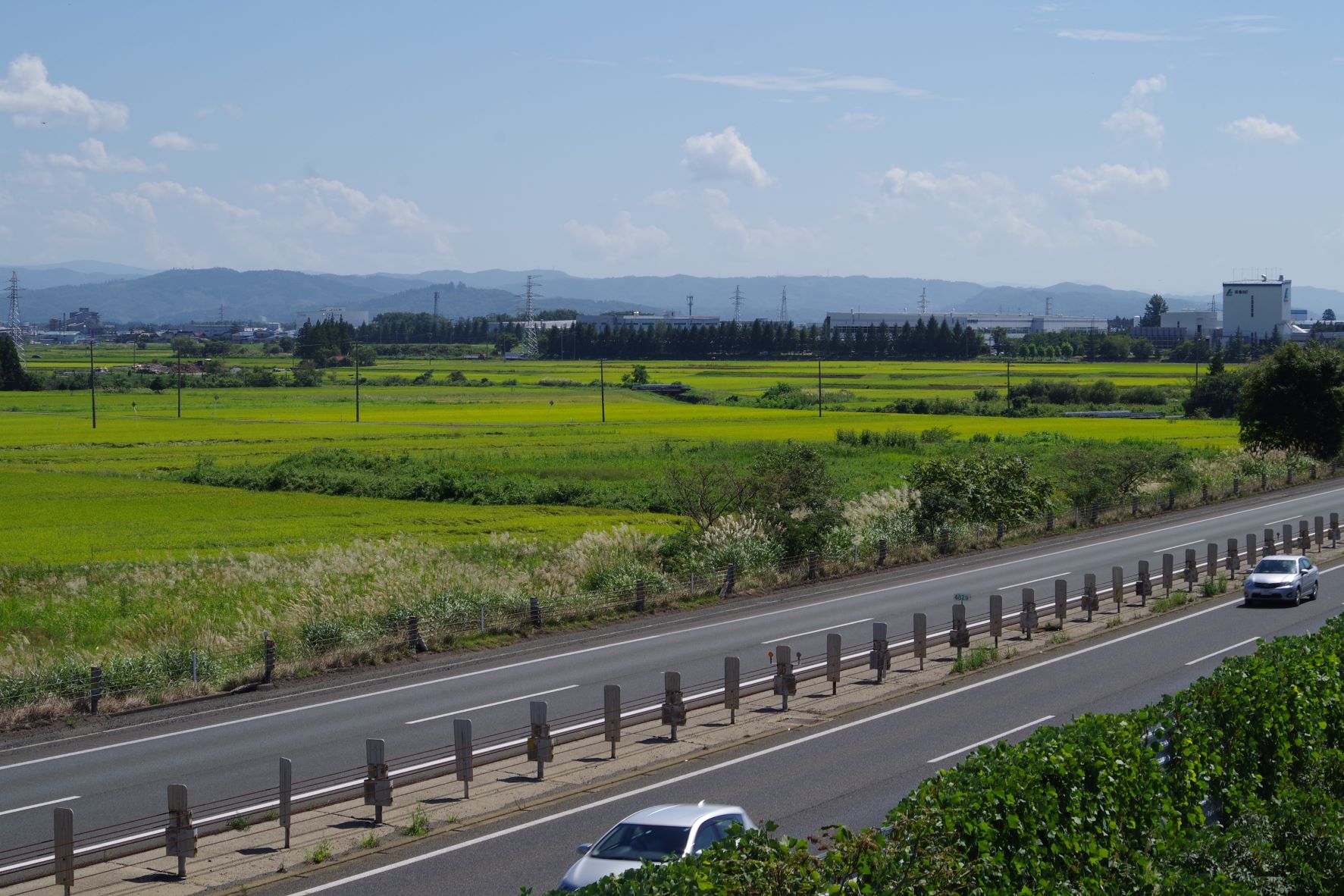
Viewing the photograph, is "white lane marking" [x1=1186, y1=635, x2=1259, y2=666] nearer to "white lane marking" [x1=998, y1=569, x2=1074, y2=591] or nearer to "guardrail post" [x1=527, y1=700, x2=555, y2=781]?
"white lane marking" [x1=998, y1=569, x2=1074, y2=591]

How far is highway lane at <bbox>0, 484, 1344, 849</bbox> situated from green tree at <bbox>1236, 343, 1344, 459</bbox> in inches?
1257

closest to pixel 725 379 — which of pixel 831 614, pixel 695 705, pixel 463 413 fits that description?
pixel 463 413

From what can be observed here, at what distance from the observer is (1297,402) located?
2633 inches

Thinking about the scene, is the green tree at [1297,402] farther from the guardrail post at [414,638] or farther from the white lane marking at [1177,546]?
the guardrail post at [414,638]

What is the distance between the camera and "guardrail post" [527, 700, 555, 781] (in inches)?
698

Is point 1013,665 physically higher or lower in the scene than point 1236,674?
lower

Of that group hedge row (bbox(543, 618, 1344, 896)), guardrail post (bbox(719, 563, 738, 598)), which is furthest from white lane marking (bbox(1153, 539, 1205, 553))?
hedge row (bbox(543, 618, 1344, 896))

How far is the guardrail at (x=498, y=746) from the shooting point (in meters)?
14.4

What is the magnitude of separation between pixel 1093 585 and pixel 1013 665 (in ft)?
17.2

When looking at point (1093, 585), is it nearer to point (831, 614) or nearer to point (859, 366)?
point (831, 614)

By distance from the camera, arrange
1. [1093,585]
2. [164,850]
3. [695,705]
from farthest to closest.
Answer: [1093,585] < [695,705] < [164,850]

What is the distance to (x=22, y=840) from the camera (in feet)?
51.5

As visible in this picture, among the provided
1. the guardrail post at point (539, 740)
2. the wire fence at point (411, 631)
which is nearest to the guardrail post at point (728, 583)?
the wire fence at point (411, 631)

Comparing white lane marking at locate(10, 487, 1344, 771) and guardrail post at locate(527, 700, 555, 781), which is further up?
guardrail post at locate(527, 700, 555, 781)
